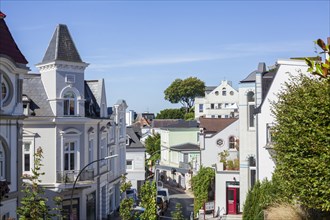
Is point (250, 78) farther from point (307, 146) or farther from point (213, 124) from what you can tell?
point (307, 146)

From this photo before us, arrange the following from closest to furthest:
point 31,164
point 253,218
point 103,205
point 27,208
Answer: point 27,208, point 253,218, point 31,164, point 103,205

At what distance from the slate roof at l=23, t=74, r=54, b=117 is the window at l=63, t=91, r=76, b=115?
3.46ft

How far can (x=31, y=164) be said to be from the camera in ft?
99.0

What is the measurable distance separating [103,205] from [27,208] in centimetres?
2095

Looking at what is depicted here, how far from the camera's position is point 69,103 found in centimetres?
3148

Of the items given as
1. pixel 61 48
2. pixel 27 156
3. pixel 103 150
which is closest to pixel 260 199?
pixel 27 156

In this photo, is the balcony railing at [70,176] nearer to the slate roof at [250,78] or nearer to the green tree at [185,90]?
the slate roof at [250,78]

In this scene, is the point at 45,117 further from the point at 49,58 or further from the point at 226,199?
the point at 226,199

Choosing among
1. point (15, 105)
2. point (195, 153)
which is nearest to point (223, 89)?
point (195, 153)

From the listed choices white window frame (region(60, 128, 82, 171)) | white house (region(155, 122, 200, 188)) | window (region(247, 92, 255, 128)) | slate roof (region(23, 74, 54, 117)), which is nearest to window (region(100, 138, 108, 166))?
white window frame (region(60, 128, 82, 171))

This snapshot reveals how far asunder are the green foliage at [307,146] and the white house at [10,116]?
441 inches

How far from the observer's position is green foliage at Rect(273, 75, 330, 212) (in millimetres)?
15344

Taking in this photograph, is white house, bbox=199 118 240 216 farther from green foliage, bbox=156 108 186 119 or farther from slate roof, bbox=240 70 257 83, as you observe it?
green foliage, bbox=156 108 186 119

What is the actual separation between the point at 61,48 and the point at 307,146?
62.7ft
